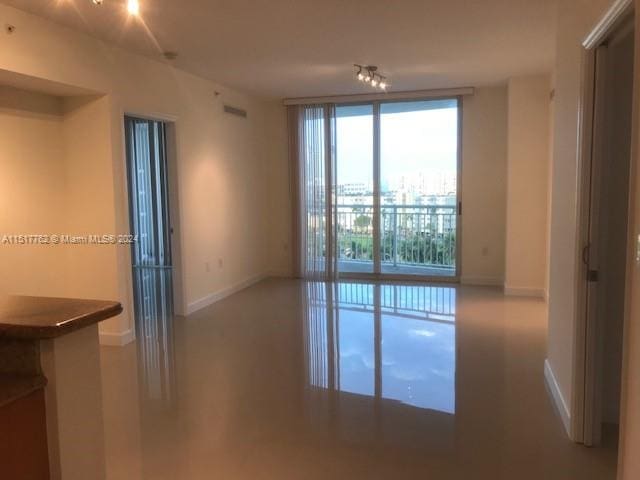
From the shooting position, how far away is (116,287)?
423cm

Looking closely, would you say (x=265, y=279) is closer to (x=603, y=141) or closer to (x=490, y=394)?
(x=490, y=394)

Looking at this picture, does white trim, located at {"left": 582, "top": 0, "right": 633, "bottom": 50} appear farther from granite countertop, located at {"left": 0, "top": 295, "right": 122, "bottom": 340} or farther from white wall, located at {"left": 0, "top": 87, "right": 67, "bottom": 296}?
white wall, located at {"left": 0, "top": 87, "right": 67, "bottom": 296}

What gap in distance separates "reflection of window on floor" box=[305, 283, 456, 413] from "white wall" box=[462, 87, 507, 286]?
0.67 m

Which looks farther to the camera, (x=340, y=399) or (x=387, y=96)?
(x=387, y=96)

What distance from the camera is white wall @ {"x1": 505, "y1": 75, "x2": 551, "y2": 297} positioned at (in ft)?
18.8

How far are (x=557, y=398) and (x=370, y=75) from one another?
3618 mm

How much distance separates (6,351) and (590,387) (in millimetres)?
2498

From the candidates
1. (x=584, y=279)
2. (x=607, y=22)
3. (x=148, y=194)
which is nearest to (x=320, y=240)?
(x=148, y=194)

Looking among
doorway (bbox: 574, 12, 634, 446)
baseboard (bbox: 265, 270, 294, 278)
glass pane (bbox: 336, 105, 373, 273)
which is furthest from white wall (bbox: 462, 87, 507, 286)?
doorway (bbox: 574, 12, 634, 446)

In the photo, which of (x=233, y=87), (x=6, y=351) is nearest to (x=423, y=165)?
(x=233, y=87)

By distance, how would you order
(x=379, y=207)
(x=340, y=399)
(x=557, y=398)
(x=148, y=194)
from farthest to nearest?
(x=148, y=194) < (x=379, y=207) < (x=340, y=399) < (x=557, y=398)

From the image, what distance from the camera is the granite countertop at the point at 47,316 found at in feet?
4.26

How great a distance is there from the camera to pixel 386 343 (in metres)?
4.26

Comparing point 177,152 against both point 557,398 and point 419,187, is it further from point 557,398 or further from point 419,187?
point 557,398
